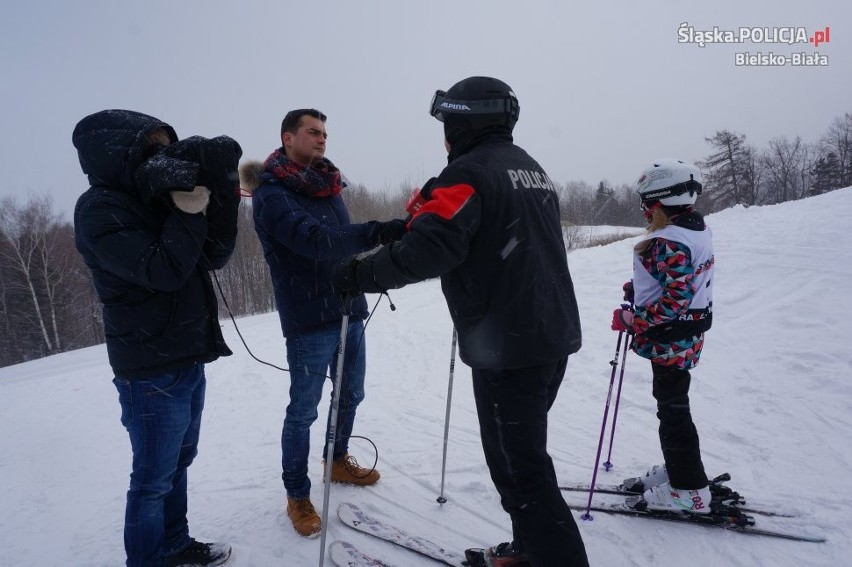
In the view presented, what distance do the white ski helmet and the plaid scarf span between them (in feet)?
6.85

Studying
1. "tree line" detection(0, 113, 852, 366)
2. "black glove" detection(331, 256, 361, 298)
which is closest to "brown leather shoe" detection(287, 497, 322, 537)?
"black glove" detection(331, 256, 361, 298)

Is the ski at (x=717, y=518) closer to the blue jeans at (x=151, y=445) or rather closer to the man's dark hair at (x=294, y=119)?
the blue jeans at (x=151, y=445)

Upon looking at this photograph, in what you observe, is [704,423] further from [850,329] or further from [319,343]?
[319,343]

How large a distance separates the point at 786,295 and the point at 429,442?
22.4ft

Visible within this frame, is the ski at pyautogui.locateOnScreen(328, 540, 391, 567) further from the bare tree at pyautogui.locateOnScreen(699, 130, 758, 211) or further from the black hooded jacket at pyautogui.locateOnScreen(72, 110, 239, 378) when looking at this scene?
the bare tree at pyautogui.locateOnScreen(699, 130, 758, 211)

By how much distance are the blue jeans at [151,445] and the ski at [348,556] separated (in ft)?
2.93

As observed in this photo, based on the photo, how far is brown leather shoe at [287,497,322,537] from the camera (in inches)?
106

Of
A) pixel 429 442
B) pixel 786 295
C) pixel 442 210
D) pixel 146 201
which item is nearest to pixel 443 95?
pixel 442 210

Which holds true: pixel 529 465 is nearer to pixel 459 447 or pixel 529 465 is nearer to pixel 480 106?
pixel 480 106

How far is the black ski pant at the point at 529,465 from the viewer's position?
1.89 m

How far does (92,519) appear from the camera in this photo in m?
3.10

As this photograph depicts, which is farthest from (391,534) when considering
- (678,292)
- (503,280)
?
(678,292)

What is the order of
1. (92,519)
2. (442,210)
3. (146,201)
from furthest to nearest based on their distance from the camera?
(92,519) < (146,201) < (442,210)

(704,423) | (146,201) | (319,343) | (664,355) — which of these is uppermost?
(146,201)
